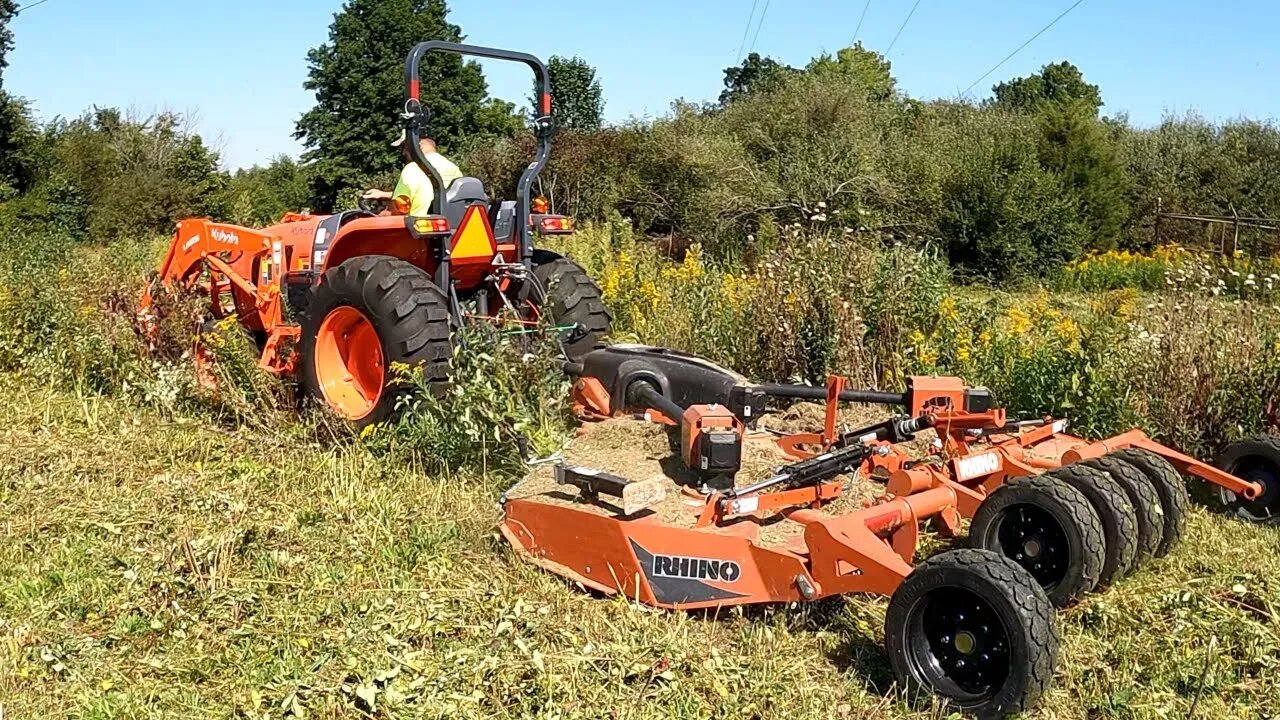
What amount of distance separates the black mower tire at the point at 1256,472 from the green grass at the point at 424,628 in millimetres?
127

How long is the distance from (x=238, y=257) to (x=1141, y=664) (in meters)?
6.44

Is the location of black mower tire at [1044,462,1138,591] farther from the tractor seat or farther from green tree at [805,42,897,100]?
green tree at [805,42,897,100]

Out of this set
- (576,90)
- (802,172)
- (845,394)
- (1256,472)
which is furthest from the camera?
(576,90)

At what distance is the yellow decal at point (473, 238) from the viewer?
630 cm

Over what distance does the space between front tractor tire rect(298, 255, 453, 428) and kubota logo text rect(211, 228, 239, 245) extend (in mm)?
1255

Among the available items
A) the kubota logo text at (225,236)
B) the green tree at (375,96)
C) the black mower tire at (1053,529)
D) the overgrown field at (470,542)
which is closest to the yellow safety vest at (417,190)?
the overgrown field at (470,542)

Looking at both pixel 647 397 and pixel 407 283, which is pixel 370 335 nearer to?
pixel 407 283

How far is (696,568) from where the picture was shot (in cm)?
384

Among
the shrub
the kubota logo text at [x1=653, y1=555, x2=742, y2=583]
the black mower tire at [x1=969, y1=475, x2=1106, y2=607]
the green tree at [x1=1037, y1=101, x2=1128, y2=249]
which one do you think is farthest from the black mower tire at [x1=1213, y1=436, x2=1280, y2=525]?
the green tree at [x1=1037, y1=101, x2=1128, y2=249]

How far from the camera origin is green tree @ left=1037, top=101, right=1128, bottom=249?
19.0m

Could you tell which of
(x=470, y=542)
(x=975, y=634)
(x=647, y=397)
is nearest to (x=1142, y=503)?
(x=975, y=634)

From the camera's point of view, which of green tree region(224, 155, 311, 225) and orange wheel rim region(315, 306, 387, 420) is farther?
green tree region(224, 155, 311, 225)

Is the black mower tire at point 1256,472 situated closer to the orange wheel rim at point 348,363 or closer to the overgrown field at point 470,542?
the overgrown field at point 470,542

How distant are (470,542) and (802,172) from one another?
12929 mm
